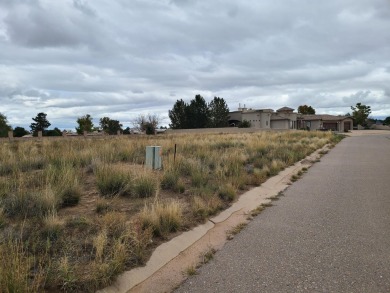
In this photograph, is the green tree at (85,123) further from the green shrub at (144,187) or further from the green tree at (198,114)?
the green shrub at (144,187)

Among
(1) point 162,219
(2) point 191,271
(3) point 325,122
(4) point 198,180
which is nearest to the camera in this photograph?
(2) point 191,271

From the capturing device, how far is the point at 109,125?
340 ft

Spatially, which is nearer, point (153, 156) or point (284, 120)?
point (153, 156)

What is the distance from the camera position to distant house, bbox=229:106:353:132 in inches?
3634

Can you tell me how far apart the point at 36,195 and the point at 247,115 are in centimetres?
9040

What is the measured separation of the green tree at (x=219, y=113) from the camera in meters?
94.9

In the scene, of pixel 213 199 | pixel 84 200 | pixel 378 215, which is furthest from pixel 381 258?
pixel 84 200

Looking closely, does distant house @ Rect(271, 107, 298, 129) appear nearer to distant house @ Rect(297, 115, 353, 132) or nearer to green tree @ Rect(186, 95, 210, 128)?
distant house @ Rect(297, 115, 353, 132)

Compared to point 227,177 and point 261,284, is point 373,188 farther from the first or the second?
point 261,284

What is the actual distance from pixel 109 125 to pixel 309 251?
102 metres

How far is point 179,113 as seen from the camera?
94.9 meters

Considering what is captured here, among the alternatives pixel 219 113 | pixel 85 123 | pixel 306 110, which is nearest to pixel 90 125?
pixel 85 123

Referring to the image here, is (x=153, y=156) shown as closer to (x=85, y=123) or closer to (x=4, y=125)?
(x=4, y=125)

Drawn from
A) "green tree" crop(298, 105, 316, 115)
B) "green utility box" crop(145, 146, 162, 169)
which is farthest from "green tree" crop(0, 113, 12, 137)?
"green tree" crop(298, 105, 316, 115)
